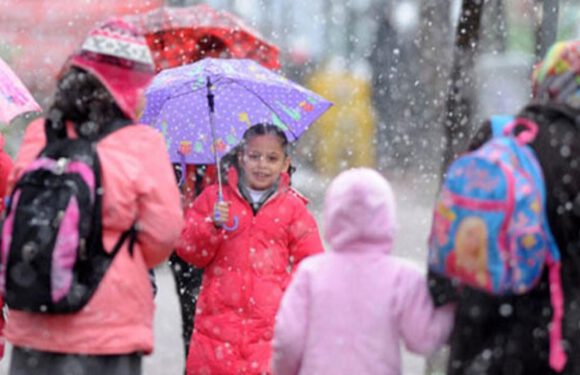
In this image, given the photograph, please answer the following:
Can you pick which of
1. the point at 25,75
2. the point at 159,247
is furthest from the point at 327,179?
the point at 159,247

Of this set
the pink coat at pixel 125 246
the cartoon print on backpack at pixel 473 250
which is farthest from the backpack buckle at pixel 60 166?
the cartoon print on backpack at pixel 473 250

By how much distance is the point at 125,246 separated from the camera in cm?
504

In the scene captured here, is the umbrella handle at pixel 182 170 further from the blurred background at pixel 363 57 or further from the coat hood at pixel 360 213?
the blurred background at pixel 363 57

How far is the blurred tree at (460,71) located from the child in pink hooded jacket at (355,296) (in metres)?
3.22

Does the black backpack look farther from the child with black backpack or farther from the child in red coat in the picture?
the child in red coat

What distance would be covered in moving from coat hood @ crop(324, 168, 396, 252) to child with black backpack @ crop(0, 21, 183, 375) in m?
0.67

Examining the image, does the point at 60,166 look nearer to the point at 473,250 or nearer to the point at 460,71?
the point at 473,250

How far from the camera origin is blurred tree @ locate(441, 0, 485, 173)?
7910mm

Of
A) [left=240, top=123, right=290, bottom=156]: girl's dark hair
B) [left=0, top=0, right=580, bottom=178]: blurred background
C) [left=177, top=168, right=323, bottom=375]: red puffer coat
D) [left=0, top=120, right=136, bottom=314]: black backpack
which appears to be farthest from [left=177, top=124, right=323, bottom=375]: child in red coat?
[left=0, top=0, right=580, bottom=178]: blurred background

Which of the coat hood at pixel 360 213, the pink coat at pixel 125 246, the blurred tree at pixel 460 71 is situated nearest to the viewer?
the coat hood at pixel 360 213

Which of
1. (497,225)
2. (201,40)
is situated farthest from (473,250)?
(201,40)

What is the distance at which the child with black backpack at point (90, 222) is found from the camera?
487 cm

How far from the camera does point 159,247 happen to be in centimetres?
509

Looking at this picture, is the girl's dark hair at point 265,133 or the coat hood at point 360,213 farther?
the girl's dark hair at point 265,133
